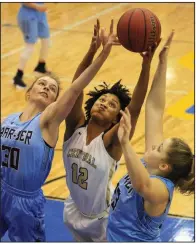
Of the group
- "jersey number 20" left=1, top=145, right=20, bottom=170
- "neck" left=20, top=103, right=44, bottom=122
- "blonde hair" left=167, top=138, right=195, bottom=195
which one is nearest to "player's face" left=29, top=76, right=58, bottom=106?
"neck" left=20, top=103, right=44, bottom=122

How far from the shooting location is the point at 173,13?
45.8 feet

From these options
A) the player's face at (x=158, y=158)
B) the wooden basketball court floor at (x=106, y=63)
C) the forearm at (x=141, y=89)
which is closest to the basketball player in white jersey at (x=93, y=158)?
the forearm at (x=141, y=89)

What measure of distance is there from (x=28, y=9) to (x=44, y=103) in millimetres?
5416

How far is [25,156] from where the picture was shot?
14.5 feet

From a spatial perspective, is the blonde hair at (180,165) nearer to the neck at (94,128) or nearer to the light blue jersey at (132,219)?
the light blue jersey at (132,219)

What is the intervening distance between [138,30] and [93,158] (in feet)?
3.34

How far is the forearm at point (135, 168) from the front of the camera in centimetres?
356

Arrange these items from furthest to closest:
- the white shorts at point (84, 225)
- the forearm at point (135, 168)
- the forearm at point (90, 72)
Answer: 1. the white shorts at point (84, 225)
2. the forearm at point (90, 72)
3. the forearm at point (135, 168)

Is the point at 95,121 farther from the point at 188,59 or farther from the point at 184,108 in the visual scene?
the point at 188,59

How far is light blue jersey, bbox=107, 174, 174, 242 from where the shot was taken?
388 cm

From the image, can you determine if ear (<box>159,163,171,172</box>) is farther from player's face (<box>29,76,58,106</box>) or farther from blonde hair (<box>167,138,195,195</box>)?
player's face (<box>29,76,58,106</box>)

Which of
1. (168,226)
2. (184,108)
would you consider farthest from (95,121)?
(184,108)

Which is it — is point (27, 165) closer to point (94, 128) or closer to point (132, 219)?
point (94, 128)

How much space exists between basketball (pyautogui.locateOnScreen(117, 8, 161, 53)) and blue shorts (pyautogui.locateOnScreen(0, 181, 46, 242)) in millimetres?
1352
